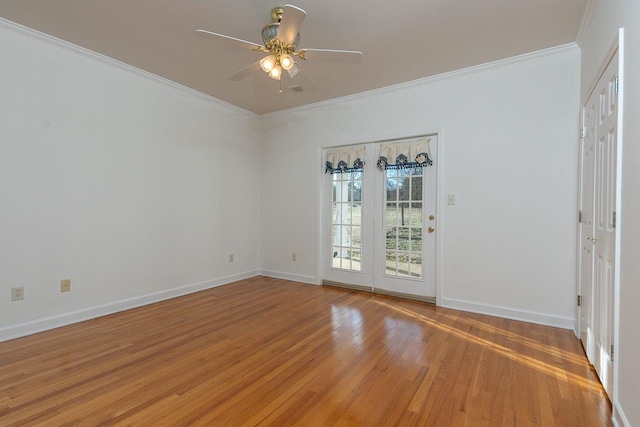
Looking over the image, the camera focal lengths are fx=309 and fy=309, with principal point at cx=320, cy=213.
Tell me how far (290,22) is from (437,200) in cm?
259

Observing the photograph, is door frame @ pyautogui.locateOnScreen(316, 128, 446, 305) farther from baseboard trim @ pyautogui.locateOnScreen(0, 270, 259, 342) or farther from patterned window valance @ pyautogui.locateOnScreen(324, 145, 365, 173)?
baseboard trim @ pyautogui.locateOnScreen(0, 270, 259, 342)

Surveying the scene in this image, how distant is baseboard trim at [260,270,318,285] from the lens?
476 cm

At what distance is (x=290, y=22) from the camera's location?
1.98m

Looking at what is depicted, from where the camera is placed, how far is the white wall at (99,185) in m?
2.77

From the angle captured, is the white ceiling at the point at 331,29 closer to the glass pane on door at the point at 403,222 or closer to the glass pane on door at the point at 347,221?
the glass pane on door at the point at 403,222

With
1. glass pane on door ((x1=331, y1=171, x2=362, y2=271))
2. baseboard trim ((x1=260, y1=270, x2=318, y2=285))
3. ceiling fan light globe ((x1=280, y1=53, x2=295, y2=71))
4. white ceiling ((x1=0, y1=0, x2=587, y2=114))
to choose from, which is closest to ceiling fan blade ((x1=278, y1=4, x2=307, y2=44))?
ceiling fan light globe ((x1=280, y1=53, x2=295, y2=71))

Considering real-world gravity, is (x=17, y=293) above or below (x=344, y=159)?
below

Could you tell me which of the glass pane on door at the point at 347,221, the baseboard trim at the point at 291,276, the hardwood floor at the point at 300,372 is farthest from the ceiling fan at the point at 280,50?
the baseboard trim at the point at 291,276

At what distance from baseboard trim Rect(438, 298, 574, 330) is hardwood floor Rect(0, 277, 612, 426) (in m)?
0.10

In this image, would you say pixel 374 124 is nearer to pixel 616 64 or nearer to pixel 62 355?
pixel 616 64

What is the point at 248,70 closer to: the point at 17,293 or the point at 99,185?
the point at 99,185

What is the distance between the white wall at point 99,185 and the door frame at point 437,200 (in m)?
1.41

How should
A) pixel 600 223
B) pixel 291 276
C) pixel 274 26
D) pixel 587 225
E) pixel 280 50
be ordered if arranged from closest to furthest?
pixel 600 223
pixel 280 50
pixel 274 26
pixel 587 225
pixel 291 276

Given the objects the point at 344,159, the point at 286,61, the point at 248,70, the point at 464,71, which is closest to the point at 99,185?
the point at 248,70
